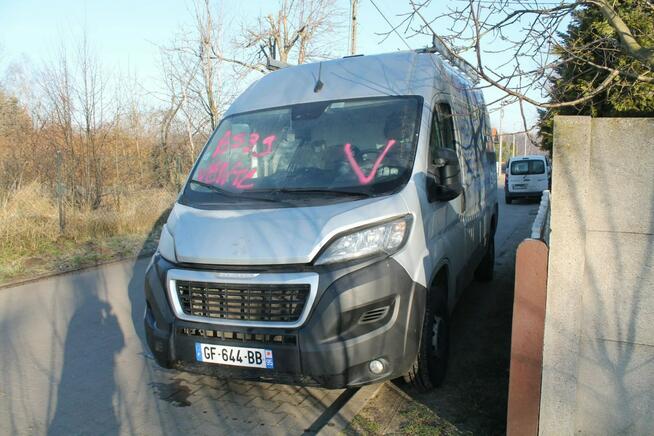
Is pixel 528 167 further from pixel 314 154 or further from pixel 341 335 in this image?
pixel 341 335

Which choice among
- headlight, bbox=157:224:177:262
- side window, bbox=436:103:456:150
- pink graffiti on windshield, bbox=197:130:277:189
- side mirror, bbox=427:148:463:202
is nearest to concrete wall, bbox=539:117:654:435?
side mirror, bbox=427:148:463:202

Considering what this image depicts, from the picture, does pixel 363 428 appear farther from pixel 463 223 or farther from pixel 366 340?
pixel 463 223

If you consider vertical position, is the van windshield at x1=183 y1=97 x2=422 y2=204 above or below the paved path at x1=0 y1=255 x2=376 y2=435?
above

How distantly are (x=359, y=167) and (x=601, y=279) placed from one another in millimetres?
1790

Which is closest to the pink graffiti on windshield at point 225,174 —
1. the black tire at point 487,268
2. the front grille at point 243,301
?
the front grille at point 243,301

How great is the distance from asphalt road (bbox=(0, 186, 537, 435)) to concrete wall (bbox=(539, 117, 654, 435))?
3.54ft

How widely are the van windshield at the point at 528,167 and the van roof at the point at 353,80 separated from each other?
1828cm

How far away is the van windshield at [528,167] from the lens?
71.8ft

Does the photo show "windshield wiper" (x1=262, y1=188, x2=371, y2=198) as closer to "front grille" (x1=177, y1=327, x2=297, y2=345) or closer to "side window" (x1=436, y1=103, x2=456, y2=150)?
"front grille" (x1=177, y1=327, x2=297, y2=345)

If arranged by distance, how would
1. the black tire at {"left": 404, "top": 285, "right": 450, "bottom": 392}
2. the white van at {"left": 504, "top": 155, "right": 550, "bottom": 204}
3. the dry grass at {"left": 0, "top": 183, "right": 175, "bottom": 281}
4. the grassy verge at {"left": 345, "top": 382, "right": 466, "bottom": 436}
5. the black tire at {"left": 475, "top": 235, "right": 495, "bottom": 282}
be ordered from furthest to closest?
the white van at {"left": 504, "top": 155, "right": 550, "bottom": 204}, the dry grass at {"left": 0, "top": 183, "right": 175, "bottom": 281}, the black tire at {"left": 475, "top": 235, "right": 495, "bottom": 282}, the black tire at {"left": 404, "top": 285, "right": 450, "bottom": 392}, the grassy verge at {"left": 345, "top": 382, "right": 466, "bottom": 436}

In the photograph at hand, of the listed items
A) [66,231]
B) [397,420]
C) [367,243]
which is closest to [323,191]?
[367,243]

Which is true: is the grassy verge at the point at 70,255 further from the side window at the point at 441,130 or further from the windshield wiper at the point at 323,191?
the side window at the point at 441,130

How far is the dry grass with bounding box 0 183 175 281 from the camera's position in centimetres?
923

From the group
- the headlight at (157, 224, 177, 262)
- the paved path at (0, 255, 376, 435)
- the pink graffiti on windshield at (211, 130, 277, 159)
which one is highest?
the pink graffiti on windshield at (211, 130, 277, 159)
